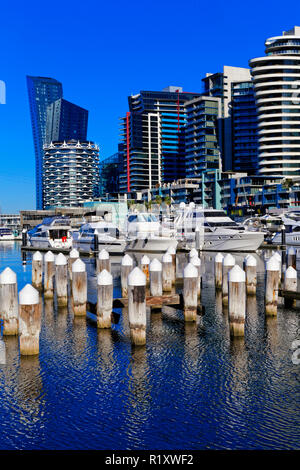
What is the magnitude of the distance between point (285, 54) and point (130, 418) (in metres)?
150

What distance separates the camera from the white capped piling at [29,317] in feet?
37.8

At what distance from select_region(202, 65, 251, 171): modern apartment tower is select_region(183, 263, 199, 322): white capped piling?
164m

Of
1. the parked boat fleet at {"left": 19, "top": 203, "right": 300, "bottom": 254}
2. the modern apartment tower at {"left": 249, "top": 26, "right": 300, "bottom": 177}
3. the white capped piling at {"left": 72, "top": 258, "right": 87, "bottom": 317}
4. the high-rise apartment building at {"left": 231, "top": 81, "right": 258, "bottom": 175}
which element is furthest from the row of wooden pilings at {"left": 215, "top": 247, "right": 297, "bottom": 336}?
the high-rise apartment building at {"left": 231, "top": 81, "right": 258, "bottom": 175}

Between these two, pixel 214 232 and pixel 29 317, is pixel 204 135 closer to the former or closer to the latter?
pixel 214 232

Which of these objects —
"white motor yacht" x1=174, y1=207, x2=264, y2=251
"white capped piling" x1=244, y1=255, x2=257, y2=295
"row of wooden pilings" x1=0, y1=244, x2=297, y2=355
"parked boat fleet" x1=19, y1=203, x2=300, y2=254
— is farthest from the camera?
"white motor yacht" x1=174, y1=207, x2=264, y2=251

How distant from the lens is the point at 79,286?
16469 millimetres

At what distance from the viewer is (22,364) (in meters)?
11.9

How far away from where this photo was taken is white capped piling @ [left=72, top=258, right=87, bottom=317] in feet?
53.9

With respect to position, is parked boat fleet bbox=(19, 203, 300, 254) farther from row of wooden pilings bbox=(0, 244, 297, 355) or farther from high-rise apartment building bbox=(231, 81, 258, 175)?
high-rise apartment building bbox=(231, 81, 258, 175)

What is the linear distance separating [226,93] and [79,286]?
177484 millimetres

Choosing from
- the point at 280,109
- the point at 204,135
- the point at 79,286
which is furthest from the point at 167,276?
the point at 204,135

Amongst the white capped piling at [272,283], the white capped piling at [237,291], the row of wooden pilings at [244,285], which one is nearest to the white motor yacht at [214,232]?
the row of wooden pilings at [244,285]
